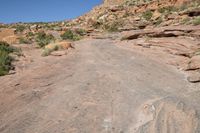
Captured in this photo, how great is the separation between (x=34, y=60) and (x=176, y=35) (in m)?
6.93

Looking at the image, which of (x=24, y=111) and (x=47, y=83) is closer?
(x=24, y=111)

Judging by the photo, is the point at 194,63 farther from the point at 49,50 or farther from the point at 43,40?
the point at 43,40

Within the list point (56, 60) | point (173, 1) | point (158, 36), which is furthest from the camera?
point (173, 1)

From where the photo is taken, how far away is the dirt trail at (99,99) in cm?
668

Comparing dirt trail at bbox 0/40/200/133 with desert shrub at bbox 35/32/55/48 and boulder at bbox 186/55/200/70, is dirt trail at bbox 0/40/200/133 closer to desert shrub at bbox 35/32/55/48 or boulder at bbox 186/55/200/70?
boulder at bbox 186/55/200/70

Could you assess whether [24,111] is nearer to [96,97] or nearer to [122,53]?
[96,97]

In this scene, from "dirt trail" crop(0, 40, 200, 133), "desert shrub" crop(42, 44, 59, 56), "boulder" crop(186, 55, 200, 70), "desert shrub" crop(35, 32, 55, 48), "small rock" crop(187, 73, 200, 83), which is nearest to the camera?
"dirt trail" crop(0, 40, 200, 133)

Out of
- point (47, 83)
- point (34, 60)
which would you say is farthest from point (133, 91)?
point (34, 60)

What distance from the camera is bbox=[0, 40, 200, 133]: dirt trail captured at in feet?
21.9

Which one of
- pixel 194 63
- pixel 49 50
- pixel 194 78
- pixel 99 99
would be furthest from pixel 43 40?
pixel 99 99

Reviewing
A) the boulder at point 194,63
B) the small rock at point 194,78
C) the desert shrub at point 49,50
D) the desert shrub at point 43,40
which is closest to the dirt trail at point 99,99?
the small rock at point 194,78

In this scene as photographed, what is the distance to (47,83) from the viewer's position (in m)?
9.87

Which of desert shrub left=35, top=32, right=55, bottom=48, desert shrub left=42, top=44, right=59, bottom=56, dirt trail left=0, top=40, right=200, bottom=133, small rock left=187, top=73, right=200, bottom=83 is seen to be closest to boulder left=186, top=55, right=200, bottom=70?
dirt trail left=0, top=40, right=200, bottom=133

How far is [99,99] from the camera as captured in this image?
26.7ft
